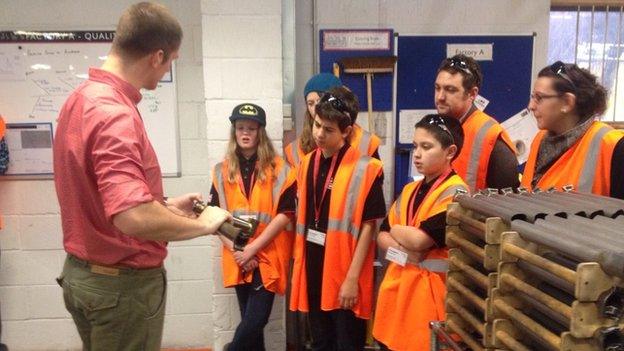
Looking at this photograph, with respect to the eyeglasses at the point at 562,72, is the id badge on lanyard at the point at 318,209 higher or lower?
lower

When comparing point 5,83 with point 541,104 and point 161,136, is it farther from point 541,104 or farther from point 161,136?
point 541,104

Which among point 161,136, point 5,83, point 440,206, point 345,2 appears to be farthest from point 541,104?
point 5,83

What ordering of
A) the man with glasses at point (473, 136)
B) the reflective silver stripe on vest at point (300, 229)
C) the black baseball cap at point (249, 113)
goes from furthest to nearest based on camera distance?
the black baseball cap at point (249, 113)
the reflective silver stripe on vest at point (300, 229)
the man with glasses at point (473, 136)

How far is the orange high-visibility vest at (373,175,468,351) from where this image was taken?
1675 mm

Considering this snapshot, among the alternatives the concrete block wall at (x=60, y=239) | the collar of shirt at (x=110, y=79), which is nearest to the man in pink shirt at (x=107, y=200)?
the collar of shirt at (x=110, y=79)

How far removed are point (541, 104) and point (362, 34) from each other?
136 cm

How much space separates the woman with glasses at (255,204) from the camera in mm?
2352

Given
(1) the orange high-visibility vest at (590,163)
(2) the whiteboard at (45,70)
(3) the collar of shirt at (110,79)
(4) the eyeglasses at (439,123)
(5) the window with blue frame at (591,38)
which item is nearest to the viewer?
(3) the collar of shirt at (110,79)

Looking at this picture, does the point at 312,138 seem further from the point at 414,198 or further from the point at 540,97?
the point at 540,97

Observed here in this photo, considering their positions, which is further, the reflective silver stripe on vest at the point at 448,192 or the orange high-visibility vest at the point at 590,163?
the reflective silver stripe on vest at the point at 448,192

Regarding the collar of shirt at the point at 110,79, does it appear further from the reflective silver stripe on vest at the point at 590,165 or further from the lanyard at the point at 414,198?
the reflective silver stripe on vest at the point at 590,165

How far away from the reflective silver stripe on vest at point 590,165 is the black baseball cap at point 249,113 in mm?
1419

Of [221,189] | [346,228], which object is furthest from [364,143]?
[221,189]

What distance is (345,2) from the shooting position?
2818 mm
